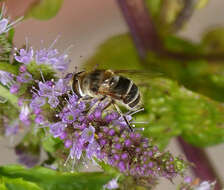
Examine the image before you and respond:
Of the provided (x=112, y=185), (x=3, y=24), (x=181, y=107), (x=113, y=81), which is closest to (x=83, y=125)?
(x=113, y=81)

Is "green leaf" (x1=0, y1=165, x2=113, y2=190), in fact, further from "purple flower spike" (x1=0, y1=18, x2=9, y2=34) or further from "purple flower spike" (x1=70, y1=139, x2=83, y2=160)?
"purple flower spike" (x1=0, y1=18, x2=9, y2=34)

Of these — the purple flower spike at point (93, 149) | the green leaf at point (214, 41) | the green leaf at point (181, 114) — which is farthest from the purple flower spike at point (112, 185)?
the green leaf at point (214, 41)

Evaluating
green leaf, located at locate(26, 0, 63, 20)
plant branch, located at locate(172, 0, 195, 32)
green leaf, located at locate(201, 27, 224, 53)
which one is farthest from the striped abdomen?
green leaf, located at locate(201, 27, 224, 53)

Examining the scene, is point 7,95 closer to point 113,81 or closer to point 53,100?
point 53,100

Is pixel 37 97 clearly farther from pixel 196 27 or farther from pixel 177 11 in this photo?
pixel 196 27

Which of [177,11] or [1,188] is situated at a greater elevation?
[1,188]

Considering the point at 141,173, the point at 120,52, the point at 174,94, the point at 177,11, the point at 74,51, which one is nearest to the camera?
the point at 141,173

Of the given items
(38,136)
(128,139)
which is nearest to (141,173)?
(128,139)
